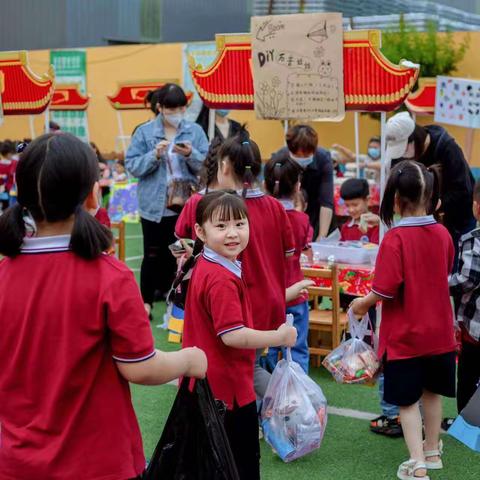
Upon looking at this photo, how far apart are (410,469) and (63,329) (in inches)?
91.2

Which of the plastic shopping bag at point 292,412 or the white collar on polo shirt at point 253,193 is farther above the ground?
the white collar on polo shirt at point 253,193

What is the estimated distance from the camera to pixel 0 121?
25.0ft

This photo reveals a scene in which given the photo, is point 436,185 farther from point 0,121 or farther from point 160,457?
point 0,121

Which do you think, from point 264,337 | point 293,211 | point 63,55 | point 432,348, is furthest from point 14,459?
point 63,55

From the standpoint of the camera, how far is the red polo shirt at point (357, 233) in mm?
5836

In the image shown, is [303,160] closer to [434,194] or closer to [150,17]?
[434,194]

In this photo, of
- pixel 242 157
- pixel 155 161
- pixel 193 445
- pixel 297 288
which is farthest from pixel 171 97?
pixel 193 445

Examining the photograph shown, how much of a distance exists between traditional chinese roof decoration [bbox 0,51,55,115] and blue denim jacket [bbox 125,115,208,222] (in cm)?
193

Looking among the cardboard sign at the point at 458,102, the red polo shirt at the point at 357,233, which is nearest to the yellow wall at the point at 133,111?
the cardboard sign at the point at 458,102

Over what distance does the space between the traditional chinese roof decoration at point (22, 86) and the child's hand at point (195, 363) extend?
617 cm

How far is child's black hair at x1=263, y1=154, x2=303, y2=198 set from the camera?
455 centimetres

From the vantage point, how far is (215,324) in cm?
296

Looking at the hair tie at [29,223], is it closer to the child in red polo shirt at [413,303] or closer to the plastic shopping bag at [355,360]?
the child in red polo shirt at [413,303]

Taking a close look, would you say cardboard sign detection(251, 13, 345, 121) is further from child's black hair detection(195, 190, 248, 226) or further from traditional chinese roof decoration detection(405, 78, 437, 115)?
traditional chinese roof decoration detection(405, 78, 437, 115)
